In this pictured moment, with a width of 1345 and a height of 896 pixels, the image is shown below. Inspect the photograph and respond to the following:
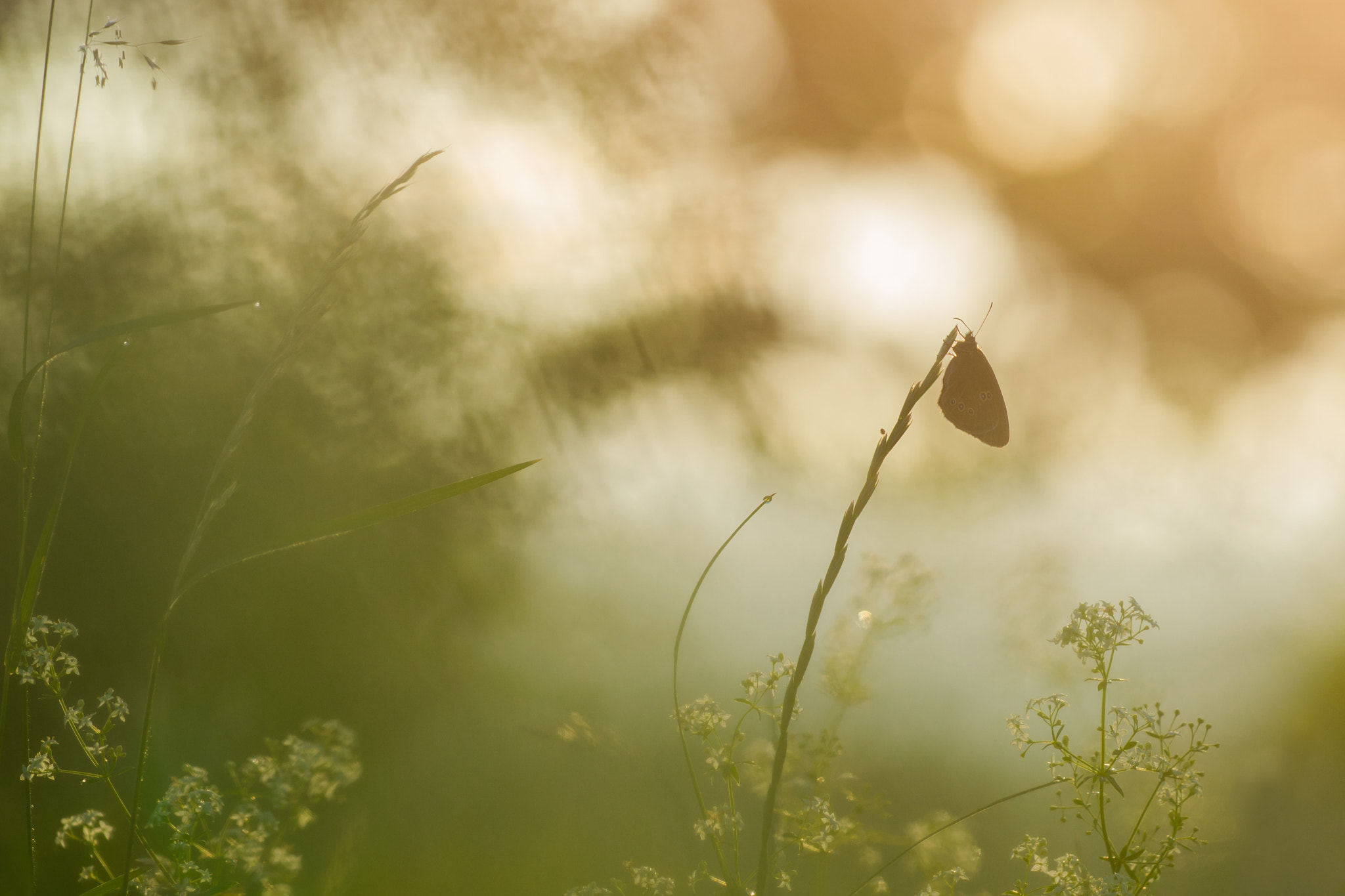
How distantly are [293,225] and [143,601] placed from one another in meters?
0.93

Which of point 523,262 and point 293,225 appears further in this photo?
point 523,262

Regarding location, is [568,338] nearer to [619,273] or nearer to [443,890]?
[619,273]

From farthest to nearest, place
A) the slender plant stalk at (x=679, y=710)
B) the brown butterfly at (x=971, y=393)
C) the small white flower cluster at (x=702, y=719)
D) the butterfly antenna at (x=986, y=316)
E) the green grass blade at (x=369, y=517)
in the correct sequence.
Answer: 1. the butterfly antenna at (x=986, y=316)
2. the brown butterfly at (x=971, y=393)
3. the small white flower cluster at (x=702, y=719)
4. the slender plant stalk at (x=679, y=710)
5. the green grass blade at (x=369, y=517)

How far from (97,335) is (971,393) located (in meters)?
1.48

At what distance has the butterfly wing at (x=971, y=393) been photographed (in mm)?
1520

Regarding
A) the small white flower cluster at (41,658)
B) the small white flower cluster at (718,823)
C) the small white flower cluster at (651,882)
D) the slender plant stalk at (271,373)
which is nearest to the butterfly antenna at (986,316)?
the small white flower cluster at (718,823)

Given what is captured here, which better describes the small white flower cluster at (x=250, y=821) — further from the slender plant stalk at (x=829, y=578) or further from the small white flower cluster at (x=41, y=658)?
the slender plant stalk at (x=829, y=578)

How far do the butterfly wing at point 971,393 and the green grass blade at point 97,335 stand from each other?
52.5 inches

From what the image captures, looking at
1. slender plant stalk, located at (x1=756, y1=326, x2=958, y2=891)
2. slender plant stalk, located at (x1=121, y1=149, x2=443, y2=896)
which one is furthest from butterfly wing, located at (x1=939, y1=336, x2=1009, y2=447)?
slender plant stalk, located at (x1=121, y1=149, x2=443, y2=896)

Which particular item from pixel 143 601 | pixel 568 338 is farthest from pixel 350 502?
pixel 568 338

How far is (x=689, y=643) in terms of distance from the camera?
1825 mm

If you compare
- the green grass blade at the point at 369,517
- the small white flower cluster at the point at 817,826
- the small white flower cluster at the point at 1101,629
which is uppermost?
the small white flower cluster at the point at 1101,629

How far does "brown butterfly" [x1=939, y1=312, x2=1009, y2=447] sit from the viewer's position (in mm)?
1520

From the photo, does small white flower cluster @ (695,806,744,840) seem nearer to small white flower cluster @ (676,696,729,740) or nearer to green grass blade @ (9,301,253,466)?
small white flower cluster @ (676,696,729,740)
